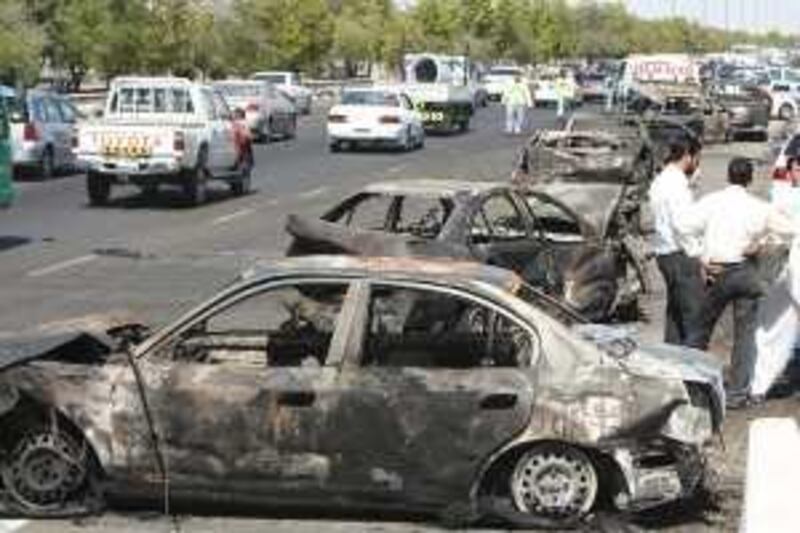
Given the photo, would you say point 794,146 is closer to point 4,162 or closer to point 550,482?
point 4,162

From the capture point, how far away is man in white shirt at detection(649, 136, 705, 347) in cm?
1197

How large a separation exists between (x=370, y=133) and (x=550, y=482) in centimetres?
3428

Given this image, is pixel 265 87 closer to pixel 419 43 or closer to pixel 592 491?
pixel 592 491

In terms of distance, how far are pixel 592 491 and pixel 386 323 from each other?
126 cm

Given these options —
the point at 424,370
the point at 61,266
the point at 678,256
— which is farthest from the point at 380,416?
the point at 61,266

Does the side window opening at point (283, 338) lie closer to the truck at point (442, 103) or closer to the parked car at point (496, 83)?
the truck at point (442, 103)

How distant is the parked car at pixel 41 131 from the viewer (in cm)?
3145

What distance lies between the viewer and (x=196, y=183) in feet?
90.0

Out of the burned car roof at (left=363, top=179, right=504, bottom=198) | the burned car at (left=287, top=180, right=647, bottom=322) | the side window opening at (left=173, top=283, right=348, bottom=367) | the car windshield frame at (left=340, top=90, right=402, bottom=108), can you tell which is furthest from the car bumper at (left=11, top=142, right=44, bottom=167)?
the side window opening at (left=173, top=283, right=348, bottom=367)

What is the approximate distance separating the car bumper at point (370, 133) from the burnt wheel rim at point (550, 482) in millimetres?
34143

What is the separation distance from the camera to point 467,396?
26.3 feet

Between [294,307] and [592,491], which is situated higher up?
[294,307]

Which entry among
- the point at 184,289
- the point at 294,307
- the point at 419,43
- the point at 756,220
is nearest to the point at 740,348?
the point at 756,220

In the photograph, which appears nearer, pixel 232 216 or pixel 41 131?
pixel 232 216
